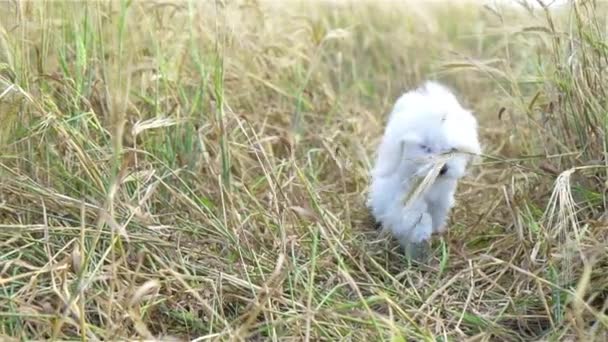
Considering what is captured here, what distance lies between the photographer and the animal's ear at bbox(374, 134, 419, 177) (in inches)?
113

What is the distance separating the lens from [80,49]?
3010mm

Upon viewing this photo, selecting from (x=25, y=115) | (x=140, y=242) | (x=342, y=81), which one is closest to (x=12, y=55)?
(x=25, y=115)

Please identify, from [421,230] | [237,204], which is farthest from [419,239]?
[237,204]

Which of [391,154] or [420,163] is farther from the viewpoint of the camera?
[391,154]

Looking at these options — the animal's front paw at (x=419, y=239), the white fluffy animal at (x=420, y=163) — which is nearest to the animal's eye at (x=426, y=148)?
the white fluffy animal at (x=420, y=163)

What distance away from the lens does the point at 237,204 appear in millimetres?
2949

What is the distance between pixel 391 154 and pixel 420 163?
185mm

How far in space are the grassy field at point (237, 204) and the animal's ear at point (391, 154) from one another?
8.8 inches

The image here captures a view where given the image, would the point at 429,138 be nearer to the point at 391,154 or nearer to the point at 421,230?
the point at 391,154

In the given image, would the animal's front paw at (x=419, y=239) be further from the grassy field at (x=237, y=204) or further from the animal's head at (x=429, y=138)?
the animal's head at (x=429, y=138)

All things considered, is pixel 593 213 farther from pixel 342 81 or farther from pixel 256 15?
pixel 342 81

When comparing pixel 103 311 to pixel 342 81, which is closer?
pixel 103 311

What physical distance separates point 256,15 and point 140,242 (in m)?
1.86

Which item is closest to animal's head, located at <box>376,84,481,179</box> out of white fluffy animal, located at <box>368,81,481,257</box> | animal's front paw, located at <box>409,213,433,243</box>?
white fluffy animal, located at <box>368,81,481,257</box>
